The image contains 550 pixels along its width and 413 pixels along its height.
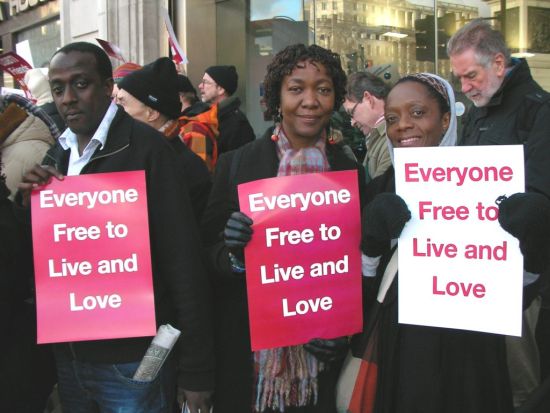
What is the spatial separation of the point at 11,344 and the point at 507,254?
1734mm

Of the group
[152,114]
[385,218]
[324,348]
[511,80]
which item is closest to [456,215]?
[385,218]

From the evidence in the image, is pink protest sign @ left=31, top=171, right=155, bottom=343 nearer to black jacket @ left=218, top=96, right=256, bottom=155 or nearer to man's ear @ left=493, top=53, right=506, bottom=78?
man's ear @ left=493, top=53, right=506, bottom=78

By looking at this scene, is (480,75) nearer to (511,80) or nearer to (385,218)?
(511,80)

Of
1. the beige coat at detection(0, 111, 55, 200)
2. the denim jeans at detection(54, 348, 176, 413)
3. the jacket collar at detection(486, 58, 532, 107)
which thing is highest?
the jacket collar at detection(486, 58, 532, 107)

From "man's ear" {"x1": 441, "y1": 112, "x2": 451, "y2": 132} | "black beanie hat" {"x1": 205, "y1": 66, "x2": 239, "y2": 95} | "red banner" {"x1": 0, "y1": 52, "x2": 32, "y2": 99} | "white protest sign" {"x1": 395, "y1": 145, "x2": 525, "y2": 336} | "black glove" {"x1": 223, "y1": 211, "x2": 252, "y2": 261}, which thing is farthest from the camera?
"black beanie hat" {"x1": 205, "y1": 66, "x2": 239, "y2": 95}

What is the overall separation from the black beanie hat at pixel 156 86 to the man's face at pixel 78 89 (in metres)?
1.12

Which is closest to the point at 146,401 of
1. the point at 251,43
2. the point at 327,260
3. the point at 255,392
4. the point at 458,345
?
the point at 255,392

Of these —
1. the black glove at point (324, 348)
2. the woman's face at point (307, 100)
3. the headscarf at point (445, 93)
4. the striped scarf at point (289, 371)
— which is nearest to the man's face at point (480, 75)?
the headscarf at point (445, 93)

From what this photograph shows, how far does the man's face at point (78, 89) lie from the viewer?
2.13 metres

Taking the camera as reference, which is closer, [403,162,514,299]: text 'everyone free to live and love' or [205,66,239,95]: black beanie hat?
[403,162,514,299]: text 'everyone free to live and love'

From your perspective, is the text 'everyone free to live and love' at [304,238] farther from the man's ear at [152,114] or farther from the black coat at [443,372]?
the man's ear at [152,114]

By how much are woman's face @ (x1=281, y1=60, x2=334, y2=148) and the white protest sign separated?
39 cm

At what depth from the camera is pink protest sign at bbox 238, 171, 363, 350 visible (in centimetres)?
210

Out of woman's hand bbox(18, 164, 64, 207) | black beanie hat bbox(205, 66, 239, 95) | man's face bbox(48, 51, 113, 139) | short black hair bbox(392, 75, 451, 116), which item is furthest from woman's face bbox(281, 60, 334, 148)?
black beanie hat bbox(205, 66, 239, 95)
